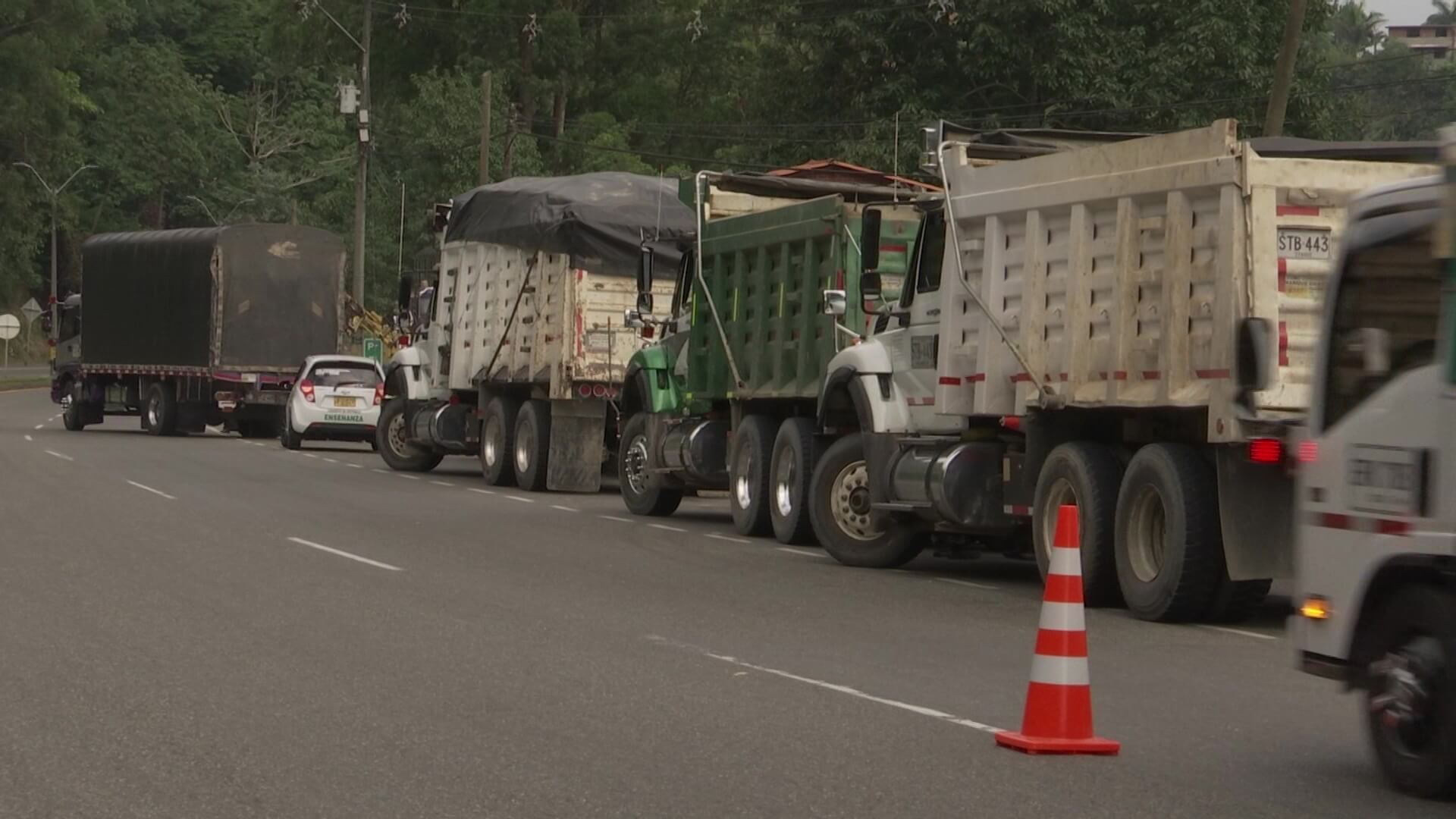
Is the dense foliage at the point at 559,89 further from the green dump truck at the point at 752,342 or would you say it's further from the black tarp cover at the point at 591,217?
the black tarp cover at the point at 591,217

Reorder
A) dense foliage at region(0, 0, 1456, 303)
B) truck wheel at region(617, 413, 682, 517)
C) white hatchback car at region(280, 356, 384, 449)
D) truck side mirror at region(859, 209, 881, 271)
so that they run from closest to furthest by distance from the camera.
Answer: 1. truck side mirror at region(859, 209, 881, 271)
2. truck wheel at region(617, 413, 682, 517)
3. white hatchback car at region(280, 356, 384, 449)
4. dense foliage at region(0, 0, 1456, 303)

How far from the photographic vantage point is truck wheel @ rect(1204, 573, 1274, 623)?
44.7 ft

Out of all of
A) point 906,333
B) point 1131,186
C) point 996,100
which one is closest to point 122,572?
point 906,333

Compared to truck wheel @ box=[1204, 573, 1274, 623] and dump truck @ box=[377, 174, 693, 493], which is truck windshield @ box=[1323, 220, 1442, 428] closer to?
truck wheel @ box=[1204, 573, 1274, 623]

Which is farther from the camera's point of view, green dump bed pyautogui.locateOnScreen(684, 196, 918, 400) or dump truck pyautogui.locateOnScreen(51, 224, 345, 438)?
dump truck pyautogui.locateOnScreen(51, 224, 345, 438)

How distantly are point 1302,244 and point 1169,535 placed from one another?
73.3 inches

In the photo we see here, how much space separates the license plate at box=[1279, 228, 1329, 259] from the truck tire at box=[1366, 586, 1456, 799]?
17.8 ft

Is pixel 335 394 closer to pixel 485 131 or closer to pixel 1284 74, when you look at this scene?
pixel 485 131

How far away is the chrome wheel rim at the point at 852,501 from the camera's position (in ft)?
58.9

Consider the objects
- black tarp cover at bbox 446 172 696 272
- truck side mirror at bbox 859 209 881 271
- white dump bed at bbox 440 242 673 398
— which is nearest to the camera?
truck side mirror at bbox 859 209 881 271

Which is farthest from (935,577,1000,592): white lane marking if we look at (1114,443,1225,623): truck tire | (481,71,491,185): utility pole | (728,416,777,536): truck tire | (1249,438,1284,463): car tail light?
(481,71,491,185): utility pole

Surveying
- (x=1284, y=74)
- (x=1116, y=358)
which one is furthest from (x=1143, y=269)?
(x=1284, y=74)

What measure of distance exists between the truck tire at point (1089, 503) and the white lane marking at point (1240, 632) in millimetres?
770

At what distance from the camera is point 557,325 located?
86.1ft
